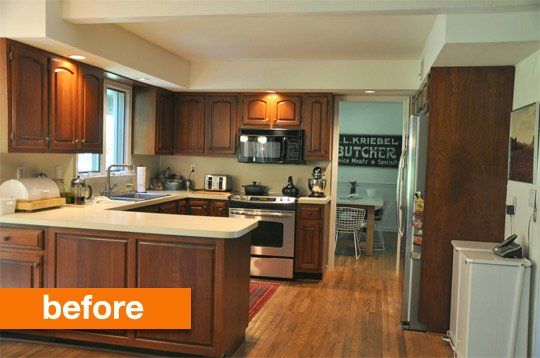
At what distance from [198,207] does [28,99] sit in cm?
240

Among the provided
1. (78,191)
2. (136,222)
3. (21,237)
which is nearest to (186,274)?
(136,222)

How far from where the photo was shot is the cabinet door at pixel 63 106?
3.70 m

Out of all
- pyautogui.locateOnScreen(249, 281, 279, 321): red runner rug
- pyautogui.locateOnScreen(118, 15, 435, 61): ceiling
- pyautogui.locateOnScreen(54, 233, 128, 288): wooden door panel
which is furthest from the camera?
pyautogui.locateOnScreen(249, 281, 279, 321): red runner rug

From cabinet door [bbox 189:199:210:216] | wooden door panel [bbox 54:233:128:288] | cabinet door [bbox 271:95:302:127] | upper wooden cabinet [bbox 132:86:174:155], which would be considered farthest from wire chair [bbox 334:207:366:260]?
wooden door panel [bbox 54:233:128:288]

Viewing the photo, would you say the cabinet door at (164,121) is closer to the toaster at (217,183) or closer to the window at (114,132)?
the window at (114,132)

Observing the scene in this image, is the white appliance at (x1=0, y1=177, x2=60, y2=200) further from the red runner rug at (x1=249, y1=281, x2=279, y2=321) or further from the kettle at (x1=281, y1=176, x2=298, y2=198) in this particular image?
the kettle at (x1=281, y1=176, x2=298, y2=198)

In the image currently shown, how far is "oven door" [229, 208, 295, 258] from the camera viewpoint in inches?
203

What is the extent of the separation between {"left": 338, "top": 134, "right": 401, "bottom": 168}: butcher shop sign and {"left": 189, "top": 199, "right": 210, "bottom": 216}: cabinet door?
3569 millimetres

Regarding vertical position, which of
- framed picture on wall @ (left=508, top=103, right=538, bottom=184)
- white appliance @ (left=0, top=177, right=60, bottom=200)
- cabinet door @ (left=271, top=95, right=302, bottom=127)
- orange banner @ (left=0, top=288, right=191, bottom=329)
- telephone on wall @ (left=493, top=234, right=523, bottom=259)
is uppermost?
cabinet door @ (left=271, top=95, right=302, bottom=127)

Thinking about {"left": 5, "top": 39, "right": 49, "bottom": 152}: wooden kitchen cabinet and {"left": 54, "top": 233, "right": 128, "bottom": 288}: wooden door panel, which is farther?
{"left": 5, "top": 39, "right": 49, "bottom": 152}: wooden kitchen cabinet

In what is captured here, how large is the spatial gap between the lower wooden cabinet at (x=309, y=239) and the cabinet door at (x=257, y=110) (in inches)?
45.1

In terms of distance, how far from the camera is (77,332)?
3.18 metres

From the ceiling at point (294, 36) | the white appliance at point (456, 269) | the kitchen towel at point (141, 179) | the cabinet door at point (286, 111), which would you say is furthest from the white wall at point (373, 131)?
the white appliance at point (456, 269)

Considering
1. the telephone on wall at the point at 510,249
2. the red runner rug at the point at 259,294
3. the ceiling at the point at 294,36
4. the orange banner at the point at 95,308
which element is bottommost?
the red runner rug at the point at 259,294
